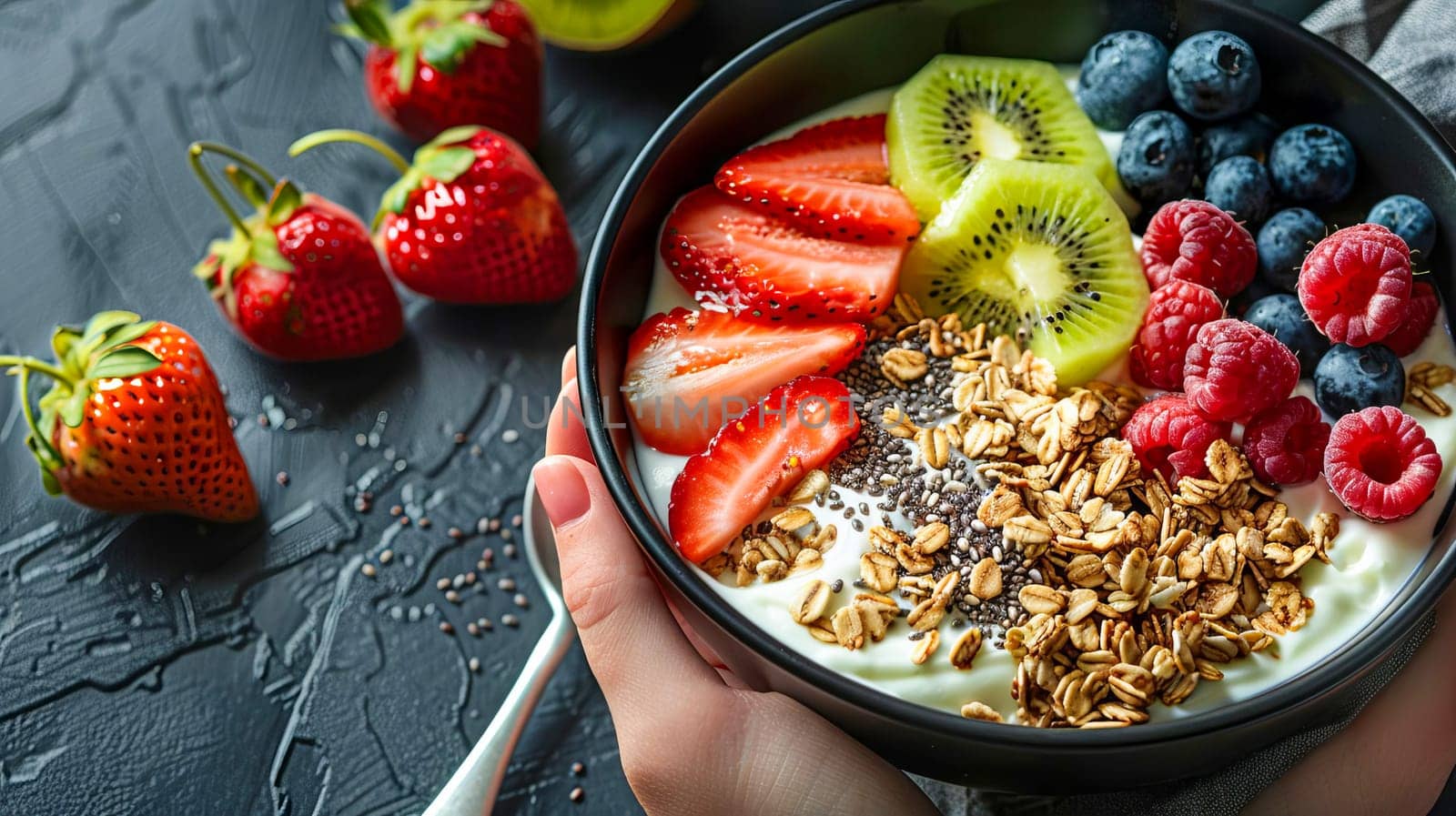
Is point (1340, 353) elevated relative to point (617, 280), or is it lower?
lower

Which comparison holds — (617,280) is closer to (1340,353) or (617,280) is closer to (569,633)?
(569,633)

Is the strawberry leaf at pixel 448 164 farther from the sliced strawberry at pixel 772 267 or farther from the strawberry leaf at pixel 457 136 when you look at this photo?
the sliced strawberry at pixel 772 267

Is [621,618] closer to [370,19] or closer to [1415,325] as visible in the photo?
[1415,325]

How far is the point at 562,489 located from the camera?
139cm

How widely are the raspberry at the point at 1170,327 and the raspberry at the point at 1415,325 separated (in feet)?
0.62

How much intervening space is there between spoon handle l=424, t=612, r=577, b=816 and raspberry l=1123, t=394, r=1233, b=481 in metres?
0.78

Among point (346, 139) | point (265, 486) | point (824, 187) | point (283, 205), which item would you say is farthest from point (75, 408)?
point (824, 187)

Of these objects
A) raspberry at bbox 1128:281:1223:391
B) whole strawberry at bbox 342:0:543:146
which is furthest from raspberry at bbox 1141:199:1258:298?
A: whole strawberry at bbox 342:0:543:146

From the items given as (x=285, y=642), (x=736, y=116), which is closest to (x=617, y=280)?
(x=736, y=116)

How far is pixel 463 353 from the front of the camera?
1.87m

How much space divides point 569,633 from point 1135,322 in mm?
835

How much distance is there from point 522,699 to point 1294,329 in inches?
41.2

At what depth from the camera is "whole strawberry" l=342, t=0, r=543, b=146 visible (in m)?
1.90

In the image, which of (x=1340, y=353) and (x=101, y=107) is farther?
(x=101, y=107)
